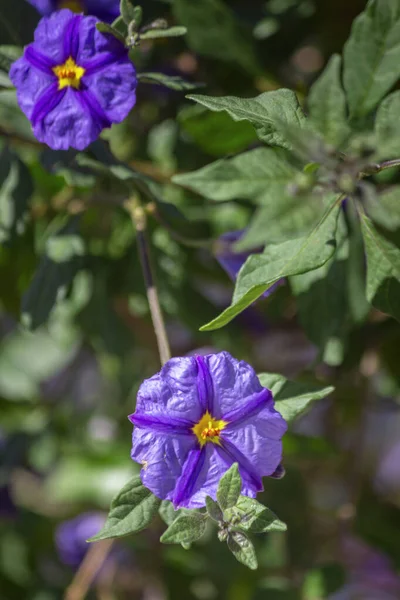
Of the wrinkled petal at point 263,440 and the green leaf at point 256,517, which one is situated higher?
the wrinkled petal at point 263,440

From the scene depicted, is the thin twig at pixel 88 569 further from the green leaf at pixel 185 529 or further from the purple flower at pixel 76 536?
the green leaf at pixel 185 529

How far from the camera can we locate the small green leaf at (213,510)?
778 millimetres

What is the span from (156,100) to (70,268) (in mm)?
462

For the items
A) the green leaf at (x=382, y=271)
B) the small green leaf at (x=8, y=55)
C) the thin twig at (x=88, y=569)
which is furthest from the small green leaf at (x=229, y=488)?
the thin twig at (x=88, y=569)

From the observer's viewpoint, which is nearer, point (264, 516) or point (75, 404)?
point (264, 516)

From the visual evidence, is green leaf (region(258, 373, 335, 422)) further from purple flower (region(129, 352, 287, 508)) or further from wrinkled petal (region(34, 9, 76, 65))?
wrinkled petal (region(34, 9, 76, 65))

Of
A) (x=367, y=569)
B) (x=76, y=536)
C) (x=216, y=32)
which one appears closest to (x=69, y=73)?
(x=216, y=32)

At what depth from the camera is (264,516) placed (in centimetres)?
A: 78

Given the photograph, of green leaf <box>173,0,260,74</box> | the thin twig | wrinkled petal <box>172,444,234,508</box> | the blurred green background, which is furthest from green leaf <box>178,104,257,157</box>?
the thin twig

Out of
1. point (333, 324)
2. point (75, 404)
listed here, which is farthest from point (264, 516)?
point (75, 404)

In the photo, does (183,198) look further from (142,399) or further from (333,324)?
(142,399)

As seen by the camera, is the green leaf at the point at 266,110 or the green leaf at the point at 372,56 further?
the green leaf at the point at 372,56

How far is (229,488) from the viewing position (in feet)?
2.52

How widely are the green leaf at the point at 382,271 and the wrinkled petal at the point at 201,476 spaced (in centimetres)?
28
